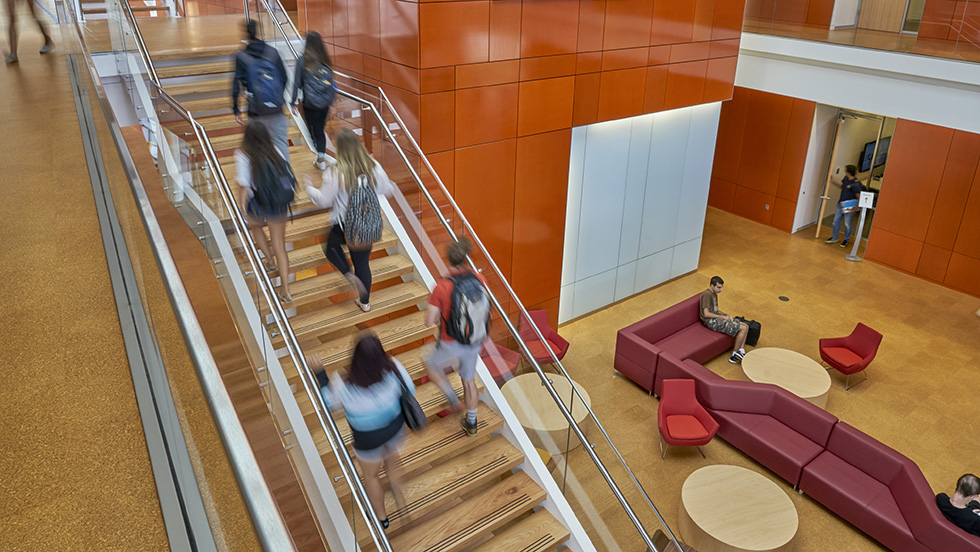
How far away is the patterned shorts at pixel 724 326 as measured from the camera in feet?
34.9

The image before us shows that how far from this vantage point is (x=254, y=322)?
494cm

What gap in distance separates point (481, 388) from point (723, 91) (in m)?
9.05

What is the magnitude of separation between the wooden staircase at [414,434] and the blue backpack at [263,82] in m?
0.69

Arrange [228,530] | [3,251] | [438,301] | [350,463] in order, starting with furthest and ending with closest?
[438,301], [350,463], [3,251], [228,530]

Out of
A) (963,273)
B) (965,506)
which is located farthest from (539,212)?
(963,273)

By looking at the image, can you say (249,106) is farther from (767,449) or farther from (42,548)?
(767,449)

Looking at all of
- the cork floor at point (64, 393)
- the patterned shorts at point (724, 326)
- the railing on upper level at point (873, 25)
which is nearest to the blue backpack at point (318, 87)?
the cork floor at point (64, 393)

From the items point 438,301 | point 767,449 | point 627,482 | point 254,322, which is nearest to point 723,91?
point 767,449

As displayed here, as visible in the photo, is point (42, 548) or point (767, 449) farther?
point (767, 449)

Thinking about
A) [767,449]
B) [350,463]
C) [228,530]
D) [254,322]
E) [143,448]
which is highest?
[143,448]

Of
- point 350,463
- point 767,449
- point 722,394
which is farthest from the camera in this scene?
point 722,394

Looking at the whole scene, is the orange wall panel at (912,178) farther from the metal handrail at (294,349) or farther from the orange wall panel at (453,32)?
the metal handrail at (294,349)

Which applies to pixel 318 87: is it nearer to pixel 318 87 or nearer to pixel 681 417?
pixel 318 87

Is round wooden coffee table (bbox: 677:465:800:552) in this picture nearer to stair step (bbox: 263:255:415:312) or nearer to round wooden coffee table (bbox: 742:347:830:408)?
round wooden coffee table (bbox: 742:347:830:408)
